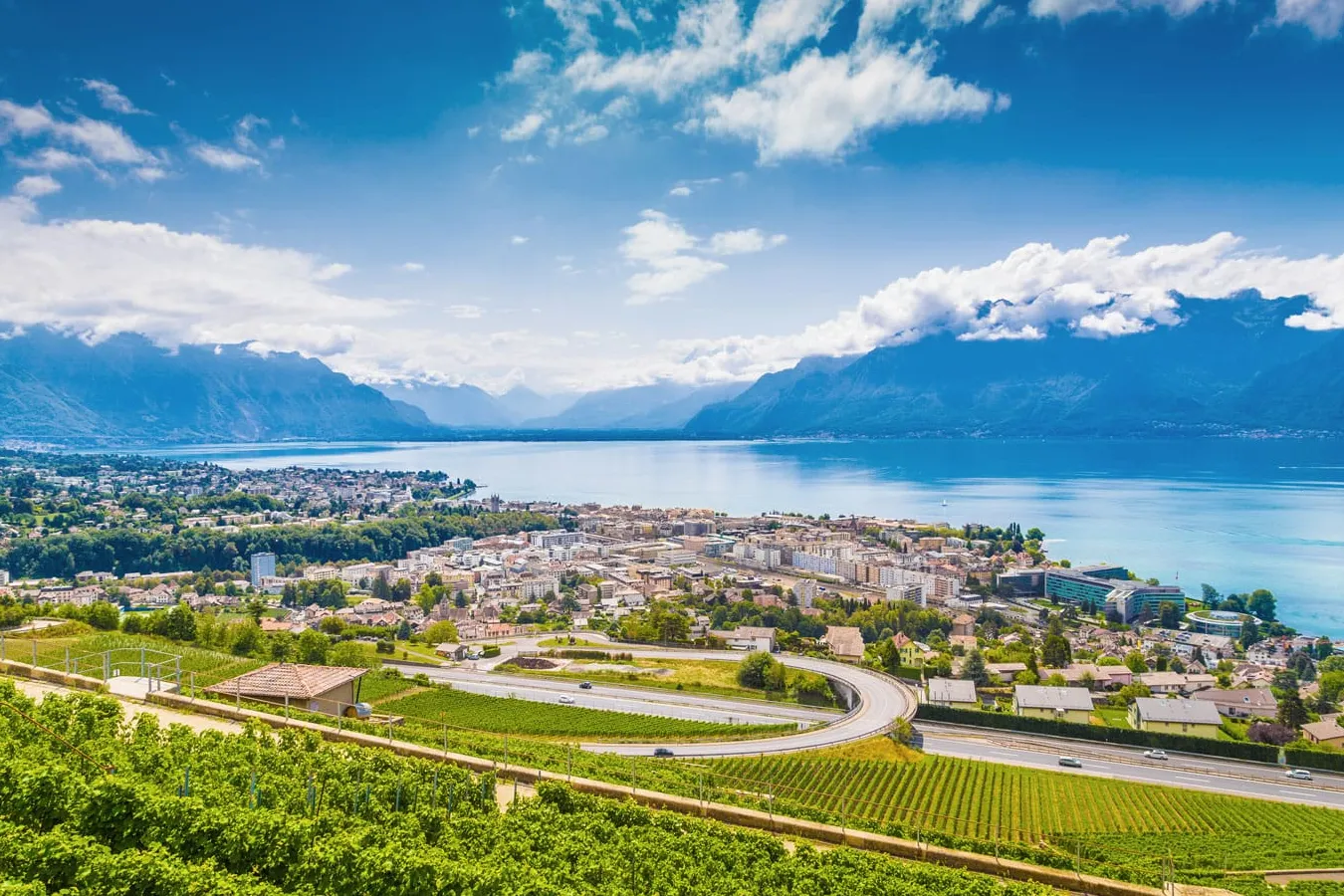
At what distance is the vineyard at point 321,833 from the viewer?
14.7ft

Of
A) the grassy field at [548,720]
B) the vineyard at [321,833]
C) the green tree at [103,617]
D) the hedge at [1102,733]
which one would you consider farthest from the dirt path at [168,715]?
the hedge at [1102,733]

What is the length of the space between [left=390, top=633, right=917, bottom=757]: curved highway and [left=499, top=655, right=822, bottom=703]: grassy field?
1.98ft

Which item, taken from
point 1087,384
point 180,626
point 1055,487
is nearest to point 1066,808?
point 180,626

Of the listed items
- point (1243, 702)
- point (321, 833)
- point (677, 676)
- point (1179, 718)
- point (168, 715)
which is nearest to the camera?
point (321, 833)

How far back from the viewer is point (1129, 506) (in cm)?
6003

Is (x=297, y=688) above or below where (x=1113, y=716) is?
above

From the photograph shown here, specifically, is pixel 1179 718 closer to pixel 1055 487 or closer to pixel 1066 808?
pixel 1066 808

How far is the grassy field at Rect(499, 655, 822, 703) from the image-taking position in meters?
20.0

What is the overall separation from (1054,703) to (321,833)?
18239 millimetres

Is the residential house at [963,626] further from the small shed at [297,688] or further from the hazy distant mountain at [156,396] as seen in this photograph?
the hazy distant mountain at [156,396]

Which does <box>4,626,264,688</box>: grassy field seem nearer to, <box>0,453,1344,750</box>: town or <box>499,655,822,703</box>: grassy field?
<box>0,453,1344,750</box>: town

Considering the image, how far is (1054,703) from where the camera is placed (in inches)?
748

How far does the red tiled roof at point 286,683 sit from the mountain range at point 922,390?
139m

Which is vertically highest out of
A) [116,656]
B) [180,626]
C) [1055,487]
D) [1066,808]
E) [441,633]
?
[116,656]
